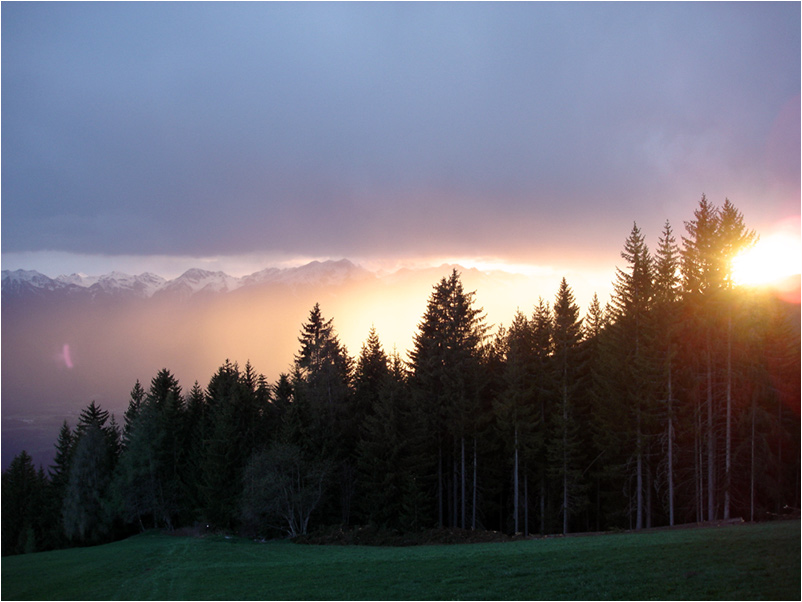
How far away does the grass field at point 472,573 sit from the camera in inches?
578

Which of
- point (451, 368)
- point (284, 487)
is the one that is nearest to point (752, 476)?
point (451, 368)

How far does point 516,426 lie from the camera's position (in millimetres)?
37875

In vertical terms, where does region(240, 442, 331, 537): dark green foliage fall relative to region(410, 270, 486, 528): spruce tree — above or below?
below

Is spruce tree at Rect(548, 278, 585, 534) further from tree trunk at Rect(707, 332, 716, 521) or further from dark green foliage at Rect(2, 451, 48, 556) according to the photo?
dark green foliage at Rect(2, 451, 48, 556)

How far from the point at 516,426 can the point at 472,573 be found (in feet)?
63.9

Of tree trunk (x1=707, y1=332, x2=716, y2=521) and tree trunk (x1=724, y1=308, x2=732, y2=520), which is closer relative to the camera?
tree trunk (x1=724, y1=308, x2=732, y2=520)

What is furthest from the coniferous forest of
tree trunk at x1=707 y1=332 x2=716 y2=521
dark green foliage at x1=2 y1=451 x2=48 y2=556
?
dark green foliage at x1=2 y1=451 x2=48 y2=556

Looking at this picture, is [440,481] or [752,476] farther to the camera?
[440,481]

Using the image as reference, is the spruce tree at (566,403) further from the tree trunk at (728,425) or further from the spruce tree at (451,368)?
the tree trunk at (728,425)

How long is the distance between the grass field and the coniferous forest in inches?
416

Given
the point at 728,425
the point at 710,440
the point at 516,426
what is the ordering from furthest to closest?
1. the point at 516,426
2. the point at 710,440
3. the point at 728,425

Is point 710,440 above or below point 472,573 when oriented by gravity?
above

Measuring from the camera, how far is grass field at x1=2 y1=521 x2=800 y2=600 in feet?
48.1

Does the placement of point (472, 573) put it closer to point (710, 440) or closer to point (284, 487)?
point (710, 440)
